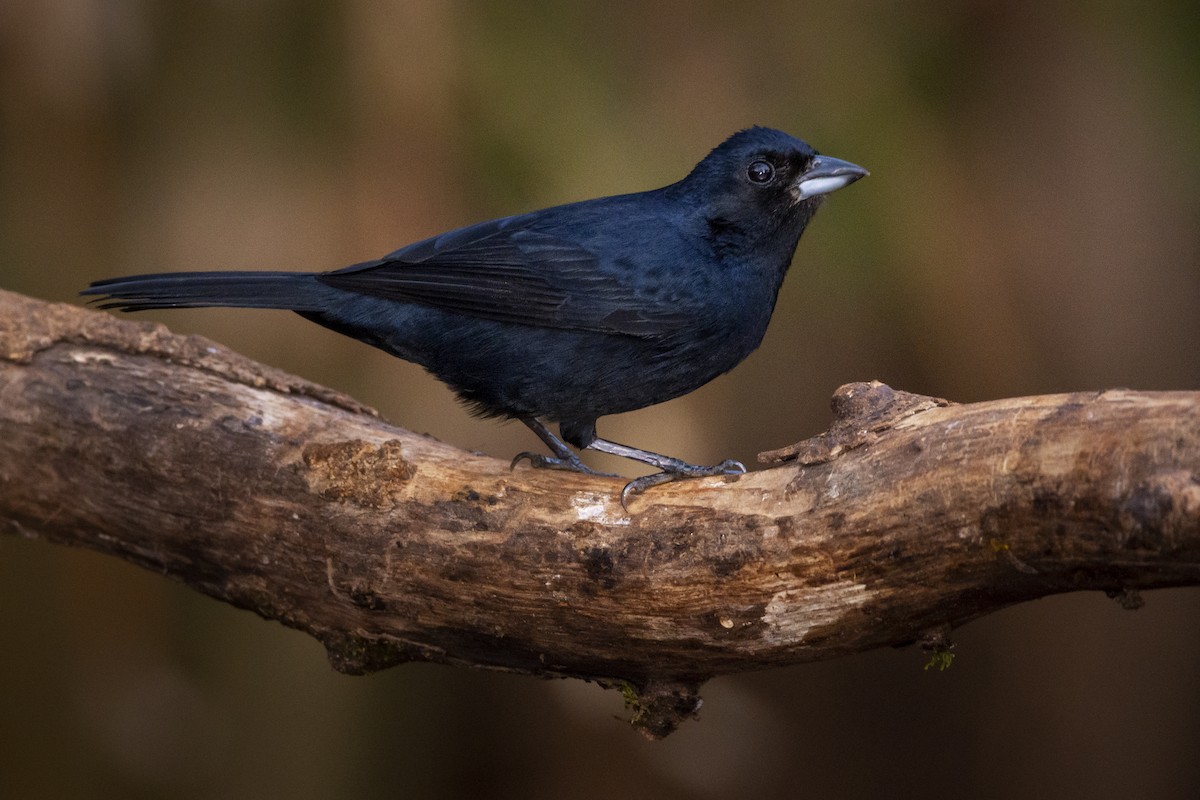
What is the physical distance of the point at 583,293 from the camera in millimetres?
3586

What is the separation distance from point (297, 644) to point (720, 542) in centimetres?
324

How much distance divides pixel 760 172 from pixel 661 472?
1107 millimetres

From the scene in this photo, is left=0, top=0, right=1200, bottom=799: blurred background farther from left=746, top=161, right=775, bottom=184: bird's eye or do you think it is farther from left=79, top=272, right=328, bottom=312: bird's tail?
left=79, top=272, right=328, bottom=312: bird's tail

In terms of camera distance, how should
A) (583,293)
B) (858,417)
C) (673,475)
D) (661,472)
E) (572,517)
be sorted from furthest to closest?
(583,293) → (661,472) → (673,475) → (572,517) → (858,417)

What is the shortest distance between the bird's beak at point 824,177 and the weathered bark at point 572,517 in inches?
50.1

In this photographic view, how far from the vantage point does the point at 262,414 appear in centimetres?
323

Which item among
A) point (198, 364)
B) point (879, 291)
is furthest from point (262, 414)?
point (879, 291)

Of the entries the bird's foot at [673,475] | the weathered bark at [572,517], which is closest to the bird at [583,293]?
the bird's foot at [673,475]

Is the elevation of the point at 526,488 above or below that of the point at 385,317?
below

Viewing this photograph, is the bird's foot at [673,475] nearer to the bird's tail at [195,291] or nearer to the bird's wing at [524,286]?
the bird's wing at [524,286]

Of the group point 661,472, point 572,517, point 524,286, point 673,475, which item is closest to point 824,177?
point 524,286

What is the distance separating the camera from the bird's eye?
372 cm

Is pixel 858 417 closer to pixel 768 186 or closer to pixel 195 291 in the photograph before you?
pixel 768 186

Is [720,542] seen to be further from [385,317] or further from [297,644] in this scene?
[297,644]
